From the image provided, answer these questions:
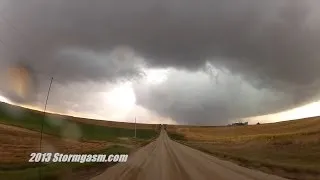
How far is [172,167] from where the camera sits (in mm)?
11703

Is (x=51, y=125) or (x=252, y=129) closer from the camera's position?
(x=51, y=125)

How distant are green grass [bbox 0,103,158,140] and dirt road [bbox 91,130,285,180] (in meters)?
0.63

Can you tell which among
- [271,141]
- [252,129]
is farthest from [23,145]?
[271,141]

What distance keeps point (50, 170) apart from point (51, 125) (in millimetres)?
955

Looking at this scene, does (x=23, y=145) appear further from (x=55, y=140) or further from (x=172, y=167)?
(x=172, y=167)

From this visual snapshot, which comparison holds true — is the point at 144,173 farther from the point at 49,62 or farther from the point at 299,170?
the point at 299,170

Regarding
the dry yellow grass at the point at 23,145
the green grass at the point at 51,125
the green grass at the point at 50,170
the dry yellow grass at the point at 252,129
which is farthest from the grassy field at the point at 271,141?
the dry yellow grass at the point at 23,145

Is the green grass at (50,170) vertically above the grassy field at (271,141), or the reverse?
the grassy field at (271,141)

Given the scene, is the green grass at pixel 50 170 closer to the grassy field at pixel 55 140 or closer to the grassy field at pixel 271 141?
the grassy field at pixel 55 140

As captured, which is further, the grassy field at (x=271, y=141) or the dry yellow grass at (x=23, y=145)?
the grassy field at (x=271, y=141)

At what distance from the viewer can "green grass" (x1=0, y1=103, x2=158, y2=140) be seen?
28.5ft

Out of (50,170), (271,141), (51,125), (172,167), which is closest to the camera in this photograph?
(50,170)

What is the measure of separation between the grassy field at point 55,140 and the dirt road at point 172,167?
39 centimetres

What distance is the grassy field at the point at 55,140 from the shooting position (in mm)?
8578
